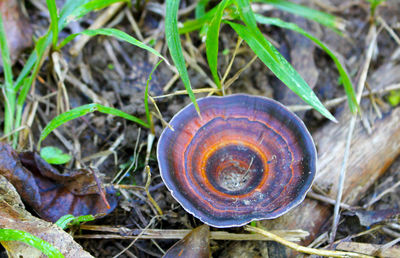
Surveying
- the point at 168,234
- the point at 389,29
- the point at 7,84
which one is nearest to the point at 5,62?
the point at 7,84

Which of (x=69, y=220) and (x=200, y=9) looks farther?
(x=200, y=9)

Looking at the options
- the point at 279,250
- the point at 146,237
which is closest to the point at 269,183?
the point at 279,250

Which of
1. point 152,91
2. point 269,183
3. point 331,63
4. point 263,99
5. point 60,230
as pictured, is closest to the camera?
point 60,230

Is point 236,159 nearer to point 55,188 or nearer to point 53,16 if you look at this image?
point 55,188

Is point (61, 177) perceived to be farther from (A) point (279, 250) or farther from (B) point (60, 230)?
(A) point (279, 250)

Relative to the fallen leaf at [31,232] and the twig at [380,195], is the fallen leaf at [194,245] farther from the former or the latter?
the twig at [380,195]

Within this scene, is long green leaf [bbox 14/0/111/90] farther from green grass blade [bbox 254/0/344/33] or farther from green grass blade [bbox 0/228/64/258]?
green grass blade [bbox 254/0/344/33]

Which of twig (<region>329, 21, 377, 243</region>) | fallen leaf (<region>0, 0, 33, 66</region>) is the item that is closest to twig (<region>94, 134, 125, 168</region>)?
fallen leaf (<region>0, 0, 33, 66</region>)
